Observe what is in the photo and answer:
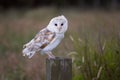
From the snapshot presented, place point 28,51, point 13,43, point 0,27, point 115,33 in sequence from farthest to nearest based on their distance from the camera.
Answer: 1. point 0,27
2. point 13,43
3. point 115,33
4. point 28,51

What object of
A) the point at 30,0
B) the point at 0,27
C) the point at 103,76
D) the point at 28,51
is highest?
the point at 28,51

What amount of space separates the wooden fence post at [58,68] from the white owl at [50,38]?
0.33 feet

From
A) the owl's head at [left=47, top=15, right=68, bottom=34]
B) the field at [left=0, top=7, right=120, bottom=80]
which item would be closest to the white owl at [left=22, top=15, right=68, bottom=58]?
the owl's head at [left=47, top=15, right=68, bottom=34]

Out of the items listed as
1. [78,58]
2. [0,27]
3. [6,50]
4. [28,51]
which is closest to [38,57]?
[6,50]

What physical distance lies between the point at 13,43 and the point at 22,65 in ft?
12.4

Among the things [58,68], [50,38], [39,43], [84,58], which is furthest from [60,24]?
[84,58]

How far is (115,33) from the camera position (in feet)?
26.5

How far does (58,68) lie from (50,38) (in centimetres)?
34

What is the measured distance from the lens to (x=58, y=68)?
6246 mm

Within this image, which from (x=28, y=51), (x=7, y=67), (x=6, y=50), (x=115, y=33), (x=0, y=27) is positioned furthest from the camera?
(x=0, y=27)

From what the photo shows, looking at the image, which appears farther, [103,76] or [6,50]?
[6,50]

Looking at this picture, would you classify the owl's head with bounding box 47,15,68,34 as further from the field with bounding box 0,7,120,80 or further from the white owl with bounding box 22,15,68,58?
the field with bounding box 0,7,120,80

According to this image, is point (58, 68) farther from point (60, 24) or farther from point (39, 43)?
point (60, 24)

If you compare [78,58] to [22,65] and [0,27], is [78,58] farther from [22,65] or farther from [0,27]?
[0,27]
